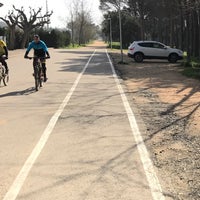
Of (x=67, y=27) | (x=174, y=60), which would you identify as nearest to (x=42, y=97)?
(x=174, y=60)

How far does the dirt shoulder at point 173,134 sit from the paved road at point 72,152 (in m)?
0.23

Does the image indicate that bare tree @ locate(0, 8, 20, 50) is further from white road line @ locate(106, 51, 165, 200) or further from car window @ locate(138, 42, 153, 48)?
white road line @ locate(106, 51, 165, 200)

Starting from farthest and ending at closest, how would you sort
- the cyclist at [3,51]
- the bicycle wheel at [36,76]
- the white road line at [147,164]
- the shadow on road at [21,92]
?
the cyclist at [3,51], the bicycle wheel at [36,76], the shadow on road at [21,92], the white road line at [147,164]

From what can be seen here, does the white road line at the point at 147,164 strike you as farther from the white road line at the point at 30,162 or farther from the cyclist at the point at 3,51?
the cyclist at the point at 3,51

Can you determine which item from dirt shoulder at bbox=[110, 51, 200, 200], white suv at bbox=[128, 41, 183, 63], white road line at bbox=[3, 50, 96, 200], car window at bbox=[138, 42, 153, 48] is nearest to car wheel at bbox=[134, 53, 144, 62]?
white suv at bbox=[128, 41, 183, 63]

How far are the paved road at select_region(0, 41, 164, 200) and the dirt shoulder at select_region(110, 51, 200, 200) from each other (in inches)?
9.1

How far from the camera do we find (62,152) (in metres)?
6.91

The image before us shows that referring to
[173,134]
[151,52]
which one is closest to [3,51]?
[173,134]

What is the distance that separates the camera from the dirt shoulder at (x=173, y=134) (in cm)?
552

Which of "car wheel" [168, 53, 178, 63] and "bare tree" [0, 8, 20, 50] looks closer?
"car wheel" [168, 53, 178, 63]

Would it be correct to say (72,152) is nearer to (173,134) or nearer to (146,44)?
(173,134)

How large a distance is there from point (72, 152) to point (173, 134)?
2.33 meters

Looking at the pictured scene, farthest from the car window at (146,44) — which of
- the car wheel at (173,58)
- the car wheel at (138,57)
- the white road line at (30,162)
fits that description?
the white road line at (30,162)

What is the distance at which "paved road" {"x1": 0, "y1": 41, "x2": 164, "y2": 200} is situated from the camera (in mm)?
5230
